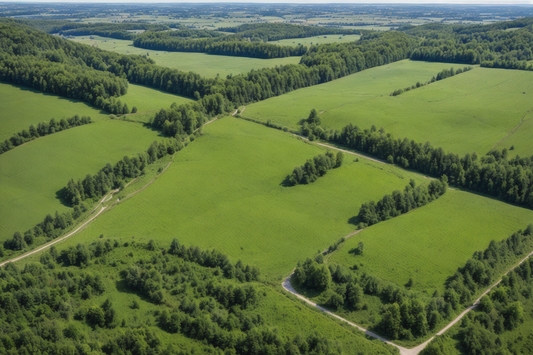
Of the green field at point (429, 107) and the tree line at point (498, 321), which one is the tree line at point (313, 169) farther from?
the tree line at point (498, 321)

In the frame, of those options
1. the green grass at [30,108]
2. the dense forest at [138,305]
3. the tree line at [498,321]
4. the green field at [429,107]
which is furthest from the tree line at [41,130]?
the tree line at [498,321]

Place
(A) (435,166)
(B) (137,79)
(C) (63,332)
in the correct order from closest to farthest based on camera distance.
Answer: (C) (63,332) < (A) (435,166) < (B) (137,79)

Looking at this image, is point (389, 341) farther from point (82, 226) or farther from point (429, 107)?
point (429, 107)

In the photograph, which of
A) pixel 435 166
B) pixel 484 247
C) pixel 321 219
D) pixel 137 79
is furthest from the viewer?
pixel 137 79

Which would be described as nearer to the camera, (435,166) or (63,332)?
(63,332)

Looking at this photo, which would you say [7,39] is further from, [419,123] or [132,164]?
[419,123]

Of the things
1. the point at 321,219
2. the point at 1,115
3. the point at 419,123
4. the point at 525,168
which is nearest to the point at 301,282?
the point at 321,219
